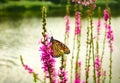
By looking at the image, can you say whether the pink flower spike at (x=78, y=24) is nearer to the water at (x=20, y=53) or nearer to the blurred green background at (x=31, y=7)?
the water at (x=20, y=53)

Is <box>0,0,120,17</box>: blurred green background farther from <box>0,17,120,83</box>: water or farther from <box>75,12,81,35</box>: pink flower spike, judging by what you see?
<box>75,12,81,35</box>: pink flower spike

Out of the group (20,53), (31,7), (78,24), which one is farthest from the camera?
(31,7)

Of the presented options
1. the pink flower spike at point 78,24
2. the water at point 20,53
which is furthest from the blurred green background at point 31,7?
the pink flower spike at point 78,24

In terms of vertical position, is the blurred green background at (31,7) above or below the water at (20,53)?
below

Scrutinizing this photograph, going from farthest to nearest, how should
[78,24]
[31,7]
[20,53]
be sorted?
[31,7] < [20,53] < [78,24]

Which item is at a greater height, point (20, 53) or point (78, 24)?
point (78, 24)

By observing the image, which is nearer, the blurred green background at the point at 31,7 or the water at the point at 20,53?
the water at the point at 20,53

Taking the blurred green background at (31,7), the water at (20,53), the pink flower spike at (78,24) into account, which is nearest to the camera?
the pink flower spike at (78,24)

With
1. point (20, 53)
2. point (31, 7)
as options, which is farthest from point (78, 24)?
point (31, 7)

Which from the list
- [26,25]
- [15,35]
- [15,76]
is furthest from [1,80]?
[26,25]

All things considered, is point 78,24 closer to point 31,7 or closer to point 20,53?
point 20,53

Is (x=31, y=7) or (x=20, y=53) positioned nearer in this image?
(x=20, y=53)
